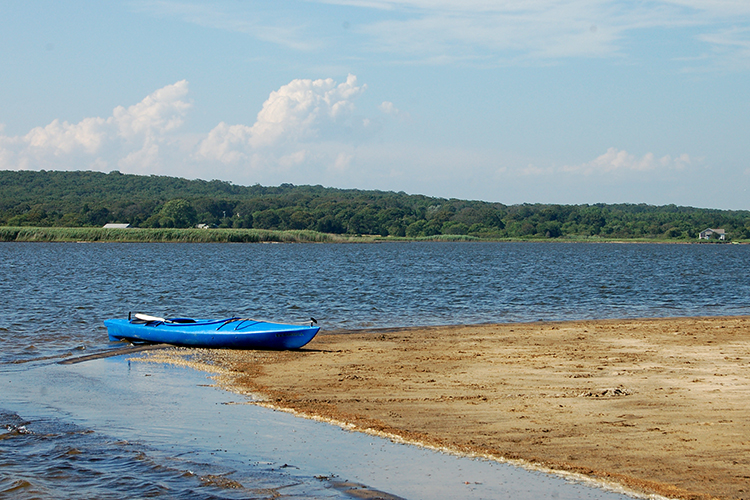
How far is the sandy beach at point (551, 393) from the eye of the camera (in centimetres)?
841

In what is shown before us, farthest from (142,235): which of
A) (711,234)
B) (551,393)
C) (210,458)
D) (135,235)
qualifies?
(711,234)

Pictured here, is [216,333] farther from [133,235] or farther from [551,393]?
[133,235]

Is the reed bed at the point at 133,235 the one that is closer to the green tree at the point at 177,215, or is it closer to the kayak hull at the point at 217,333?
the green tree at the point at 177,215

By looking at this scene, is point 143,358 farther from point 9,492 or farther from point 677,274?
point 677,274

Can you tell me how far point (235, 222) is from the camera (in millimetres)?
192000

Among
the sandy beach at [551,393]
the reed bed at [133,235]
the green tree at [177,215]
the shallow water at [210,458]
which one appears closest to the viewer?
the shallow water at [210,458]

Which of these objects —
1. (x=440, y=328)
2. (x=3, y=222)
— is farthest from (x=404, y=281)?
(x=3, y=222)

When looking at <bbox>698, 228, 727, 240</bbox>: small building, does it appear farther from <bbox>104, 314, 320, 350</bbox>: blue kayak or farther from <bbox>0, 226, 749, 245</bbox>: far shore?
<bbox>104, 314, 320, 350</bbox>: blue kayak

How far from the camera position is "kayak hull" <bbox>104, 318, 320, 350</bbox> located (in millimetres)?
17344

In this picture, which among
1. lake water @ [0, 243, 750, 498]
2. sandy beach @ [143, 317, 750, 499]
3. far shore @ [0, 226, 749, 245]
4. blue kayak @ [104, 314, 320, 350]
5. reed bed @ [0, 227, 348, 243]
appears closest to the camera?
lake water @ [0, 243, 750, 498]

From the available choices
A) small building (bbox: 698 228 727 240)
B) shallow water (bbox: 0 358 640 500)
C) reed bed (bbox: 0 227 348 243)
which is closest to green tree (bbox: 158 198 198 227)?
reed bed (bbox: 0 227 348 243)

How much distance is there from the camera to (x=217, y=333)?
1795cm

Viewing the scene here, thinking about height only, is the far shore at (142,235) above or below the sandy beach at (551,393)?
above

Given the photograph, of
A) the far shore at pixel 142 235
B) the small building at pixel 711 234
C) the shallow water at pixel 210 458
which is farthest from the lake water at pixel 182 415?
the small building at pixel 711 234
